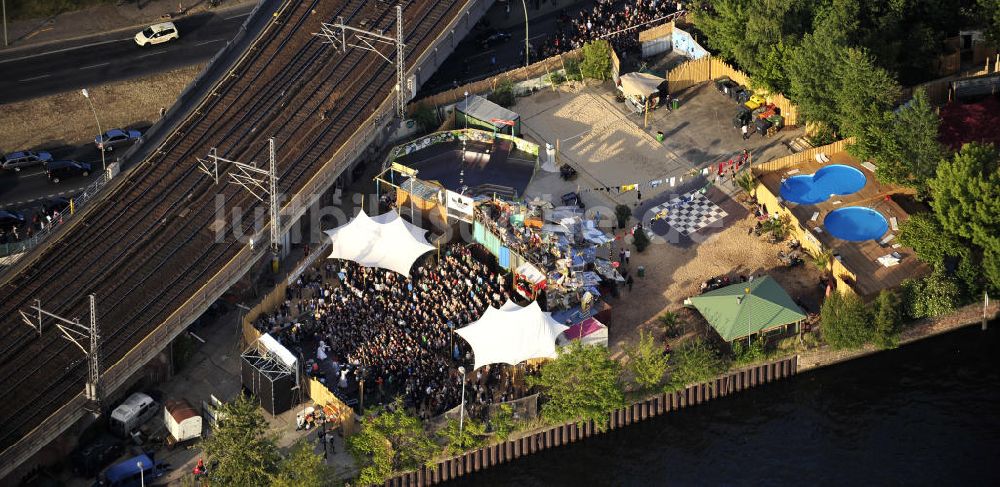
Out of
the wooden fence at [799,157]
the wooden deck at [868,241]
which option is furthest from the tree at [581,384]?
the wooden fence at [799,157]

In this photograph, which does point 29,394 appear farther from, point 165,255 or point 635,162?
point 635,162

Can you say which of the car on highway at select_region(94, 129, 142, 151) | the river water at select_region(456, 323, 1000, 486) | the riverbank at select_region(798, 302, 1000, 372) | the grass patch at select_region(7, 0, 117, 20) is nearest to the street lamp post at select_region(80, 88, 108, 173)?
the car on highway at select_region(94, 129, 142, 151)

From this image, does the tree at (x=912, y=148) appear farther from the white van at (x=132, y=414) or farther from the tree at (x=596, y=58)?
the white van at (x=132, y=414)

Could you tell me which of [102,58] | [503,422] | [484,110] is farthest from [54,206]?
[503,422]

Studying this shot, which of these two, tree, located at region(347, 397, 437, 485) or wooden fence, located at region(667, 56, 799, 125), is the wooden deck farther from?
tree, located at region(347, 397, 437, 485)

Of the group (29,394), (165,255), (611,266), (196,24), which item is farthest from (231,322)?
(196,24)

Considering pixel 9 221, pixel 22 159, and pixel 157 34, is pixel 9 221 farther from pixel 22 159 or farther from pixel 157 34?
pixel 157 34

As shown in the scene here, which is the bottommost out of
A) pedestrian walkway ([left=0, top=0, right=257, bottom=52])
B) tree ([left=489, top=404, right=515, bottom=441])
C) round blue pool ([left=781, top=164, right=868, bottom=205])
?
tree ([left=489, top=404, right=515, bottom=441])
